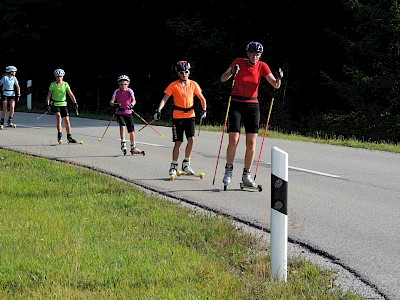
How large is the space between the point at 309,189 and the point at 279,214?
5.14m

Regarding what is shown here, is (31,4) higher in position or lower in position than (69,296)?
higher

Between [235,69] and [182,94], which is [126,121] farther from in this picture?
[235,69]

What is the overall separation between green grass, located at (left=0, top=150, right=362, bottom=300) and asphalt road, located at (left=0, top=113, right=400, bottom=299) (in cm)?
65

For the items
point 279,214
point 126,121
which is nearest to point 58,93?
point 126,121

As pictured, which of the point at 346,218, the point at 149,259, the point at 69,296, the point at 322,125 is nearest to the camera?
the point at 69,296

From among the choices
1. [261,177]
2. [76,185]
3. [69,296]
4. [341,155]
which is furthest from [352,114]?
[69,296]

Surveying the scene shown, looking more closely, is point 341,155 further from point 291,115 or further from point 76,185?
point 291,115

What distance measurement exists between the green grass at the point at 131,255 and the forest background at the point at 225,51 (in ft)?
41.2

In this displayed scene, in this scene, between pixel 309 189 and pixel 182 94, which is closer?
pixel 309 189

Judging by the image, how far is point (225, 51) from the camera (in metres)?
34.2

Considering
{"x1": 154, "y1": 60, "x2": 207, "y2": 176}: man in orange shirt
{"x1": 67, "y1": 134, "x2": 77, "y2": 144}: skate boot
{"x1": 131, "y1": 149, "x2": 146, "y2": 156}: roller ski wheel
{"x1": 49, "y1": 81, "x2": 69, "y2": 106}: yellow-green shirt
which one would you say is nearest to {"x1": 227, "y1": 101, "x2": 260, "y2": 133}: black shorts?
{"x1": 154, "y1": 60, "x2": 207, "y2": 176}: man in orange shirt

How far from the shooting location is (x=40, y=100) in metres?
49.5

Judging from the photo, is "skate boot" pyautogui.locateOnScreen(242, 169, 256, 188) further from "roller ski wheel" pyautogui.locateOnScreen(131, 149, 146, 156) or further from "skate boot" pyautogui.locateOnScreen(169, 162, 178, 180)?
"roller ski wheel" pyautogui.locateOnScreen(131, 149, 146, 156)

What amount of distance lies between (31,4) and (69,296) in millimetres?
41611
